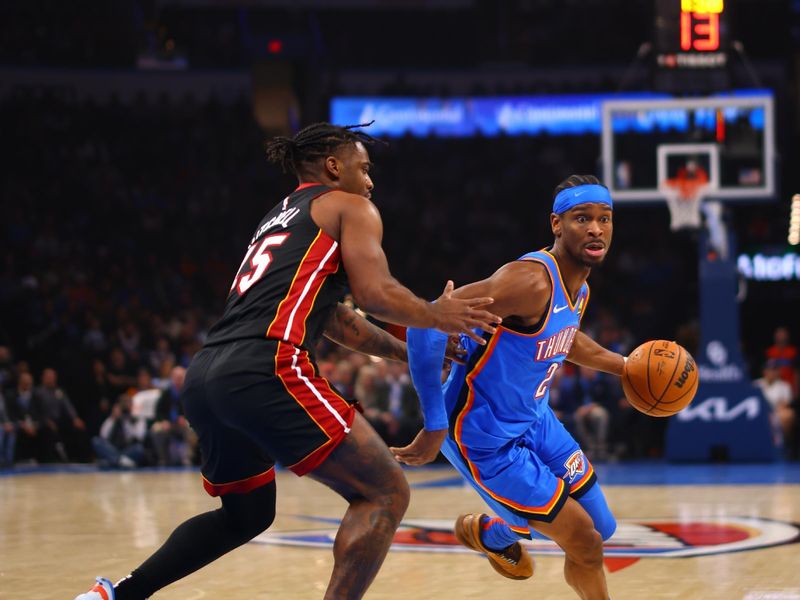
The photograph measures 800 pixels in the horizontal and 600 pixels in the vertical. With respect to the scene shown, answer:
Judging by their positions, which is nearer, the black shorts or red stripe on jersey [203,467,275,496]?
the black shorts

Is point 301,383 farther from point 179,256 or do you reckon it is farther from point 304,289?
point 179,256

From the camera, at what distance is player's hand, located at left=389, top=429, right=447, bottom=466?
440 centimetres

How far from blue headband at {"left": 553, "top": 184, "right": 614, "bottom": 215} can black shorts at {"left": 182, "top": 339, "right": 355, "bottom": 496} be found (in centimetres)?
137

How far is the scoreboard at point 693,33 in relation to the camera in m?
12.4

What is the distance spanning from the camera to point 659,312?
63.3 feet

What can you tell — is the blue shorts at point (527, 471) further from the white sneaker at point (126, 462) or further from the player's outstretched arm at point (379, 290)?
the white sneaker at point (126, 462)

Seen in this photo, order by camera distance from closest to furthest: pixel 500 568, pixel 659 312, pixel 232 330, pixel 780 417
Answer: pixel 232 330
pixel 500 568
pixel 780 417
pixel 659 312

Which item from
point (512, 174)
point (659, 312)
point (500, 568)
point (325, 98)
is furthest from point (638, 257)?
point (500, 568)

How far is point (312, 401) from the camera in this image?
12.4 ft

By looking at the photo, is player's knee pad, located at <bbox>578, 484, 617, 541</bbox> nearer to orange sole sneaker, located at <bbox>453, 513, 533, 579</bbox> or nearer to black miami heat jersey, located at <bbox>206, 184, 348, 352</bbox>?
orange sole sneaker, located at <bbox>453, 513, 533, 579</bbox>

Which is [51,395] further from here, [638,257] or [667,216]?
[667,216]

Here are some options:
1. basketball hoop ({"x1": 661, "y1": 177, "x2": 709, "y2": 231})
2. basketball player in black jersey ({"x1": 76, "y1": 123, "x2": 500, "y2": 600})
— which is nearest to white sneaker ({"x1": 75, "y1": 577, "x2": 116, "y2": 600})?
basketball player in black jersey ({"x1": 76, "y1": 123, "x2": 500, "y2": 600})

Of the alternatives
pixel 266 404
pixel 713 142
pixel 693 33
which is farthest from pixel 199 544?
pixel 693 33

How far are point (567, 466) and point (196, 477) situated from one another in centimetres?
811
